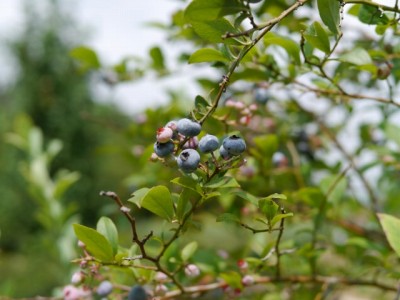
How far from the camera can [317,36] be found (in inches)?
25.5

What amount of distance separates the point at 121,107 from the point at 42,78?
429cm

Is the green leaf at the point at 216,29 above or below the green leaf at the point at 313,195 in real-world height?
above

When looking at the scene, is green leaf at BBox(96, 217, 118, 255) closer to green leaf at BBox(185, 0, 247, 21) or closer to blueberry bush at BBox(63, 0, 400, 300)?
blueberry bush at BBox(63, 0, 400, 300)

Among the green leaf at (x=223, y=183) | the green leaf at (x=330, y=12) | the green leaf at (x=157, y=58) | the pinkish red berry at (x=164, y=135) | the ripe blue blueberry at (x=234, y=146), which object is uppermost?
the green leaf at (x=157, y=58)

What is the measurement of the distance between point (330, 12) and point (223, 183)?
24 cm

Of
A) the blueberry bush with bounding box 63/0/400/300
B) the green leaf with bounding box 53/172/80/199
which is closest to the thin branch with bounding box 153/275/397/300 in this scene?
the blueberry bush with bounding box 63/0/400/300

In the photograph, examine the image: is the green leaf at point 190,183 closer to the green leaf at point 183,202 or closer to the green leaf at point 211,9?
the green leaf at point 183,202

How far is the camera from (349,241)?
3.17ft

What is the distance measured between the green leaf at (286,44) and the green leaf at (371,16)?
0.12m

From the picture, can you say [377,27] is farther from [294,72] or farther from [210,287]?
[210,287]

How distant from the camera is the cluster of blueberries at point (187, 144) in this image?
53cm

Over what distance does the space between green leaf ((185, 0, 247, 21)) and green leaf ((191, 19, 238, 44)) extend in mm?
30

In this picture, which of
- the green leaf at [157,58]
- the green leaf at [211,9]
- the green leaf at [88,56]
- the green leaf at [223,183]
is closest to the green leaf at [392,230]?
the green leaf at [223,183]

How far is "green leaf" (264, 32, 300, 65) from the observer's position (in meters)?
0.73
